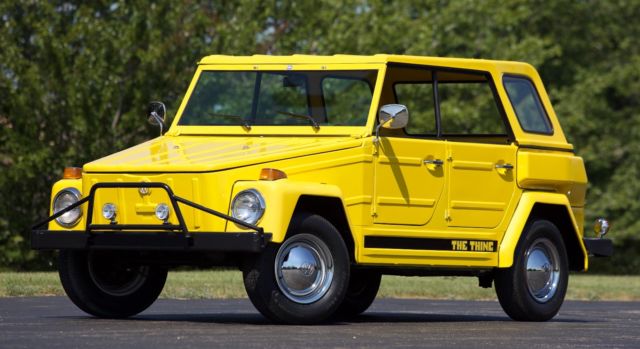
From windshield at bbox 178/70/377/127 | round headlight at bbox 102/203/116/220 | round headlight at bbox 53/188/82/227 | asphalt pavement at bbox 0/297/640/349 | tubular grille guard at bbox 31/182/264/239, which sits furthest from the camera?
windshield at bbox 178/70/377/127

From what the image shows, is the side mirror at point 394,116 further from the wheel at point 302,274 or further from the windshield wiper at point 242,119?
the windshield wiper at point 242,119

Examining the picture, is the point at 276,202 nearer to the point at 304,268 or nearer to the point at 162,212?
the point at 304,268

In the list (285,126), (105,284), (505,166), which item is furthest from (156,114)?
(505,166)

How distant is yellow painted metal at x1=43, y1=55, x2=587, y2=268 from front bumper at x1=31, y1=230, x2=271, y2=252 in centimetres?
14

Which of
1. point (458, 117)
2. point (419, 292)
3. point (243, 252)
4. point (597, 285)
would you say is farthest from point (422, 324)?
point (458, 117)

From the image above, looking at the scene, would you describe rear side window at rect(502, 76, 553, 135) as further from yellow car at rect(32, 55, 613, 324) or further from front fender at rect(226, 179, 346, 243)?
front fender at rect(226, 179, 346, 243)

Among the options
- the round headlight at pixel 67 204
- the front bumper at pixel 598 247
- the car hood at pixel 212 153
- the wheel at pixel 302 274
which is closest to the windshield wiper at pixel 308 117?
the car hood at pixel 212 153

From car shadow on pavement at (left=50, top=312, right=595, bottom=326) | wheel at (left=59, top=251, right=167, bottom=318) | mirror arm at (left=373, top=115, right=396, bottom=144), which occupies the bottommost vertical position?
car shadow on pavement at (left=50, top=312, right=595, bottom=326)

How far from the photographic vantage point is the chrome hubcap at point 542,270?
14414mm

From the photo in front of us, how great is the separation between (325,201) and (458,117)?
79.4 ft

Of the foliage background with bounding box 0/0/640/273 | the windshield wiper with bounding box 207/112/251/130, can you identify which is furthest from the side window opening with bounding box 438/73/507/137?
the windshield wiper with bounding box 207/112/251/130

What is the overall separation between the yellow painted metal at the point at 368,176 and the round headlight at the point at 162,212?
58 millimetres

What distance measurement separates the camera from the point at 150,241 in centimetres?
1223

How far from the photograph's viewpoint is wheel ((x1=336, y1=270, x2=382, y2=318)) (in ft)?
48.5
